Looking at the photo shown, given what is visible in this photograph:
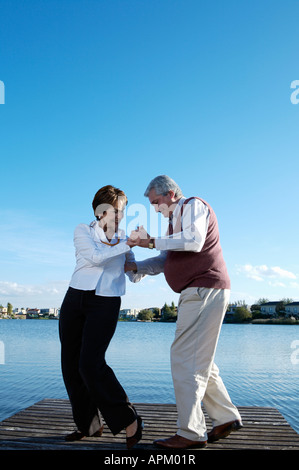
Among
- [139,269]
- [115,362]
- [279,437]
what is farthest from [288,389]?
[139,269]

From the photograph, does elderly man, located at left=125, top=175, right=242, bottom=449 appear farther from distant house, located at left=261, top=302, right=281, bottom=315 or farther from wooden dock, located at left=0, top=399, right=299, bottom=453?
distant house, located at left=261, top=302, right=281, bottom=315

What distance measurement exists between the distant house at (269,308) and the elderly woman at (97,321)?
3682 inches

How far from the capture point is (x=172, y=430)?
3.63 m

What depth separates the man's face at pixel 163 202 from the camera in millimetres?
3279

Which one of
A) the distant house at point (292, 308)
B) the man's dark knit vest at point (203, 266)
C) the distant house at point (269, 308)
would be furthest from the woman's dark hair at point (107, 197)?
the distant house at point (269, 308)

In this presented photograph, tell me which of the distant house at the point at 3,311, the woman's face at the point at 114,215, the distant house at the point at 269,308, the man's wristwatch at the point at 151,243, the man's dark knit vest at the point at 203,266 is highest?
the woman's face at the point at 114,215

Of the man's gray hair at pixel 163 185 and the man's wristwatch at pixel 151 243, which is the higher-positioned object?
the man's gray hair at pixel 163 185

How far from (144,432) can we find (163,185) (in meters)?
1.99

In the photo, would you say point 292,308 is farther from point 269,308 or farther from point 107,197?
point 107,197

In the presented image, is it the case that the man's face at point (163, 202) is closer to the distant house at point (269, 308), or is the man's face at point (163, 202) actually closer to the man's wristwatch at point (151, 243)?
the man's wristwatch at point (151, 243)

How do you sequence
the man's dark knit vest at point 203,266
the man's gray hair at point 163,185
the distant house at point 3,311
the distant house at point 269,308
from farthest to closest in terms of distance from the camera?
1. the distant house at point 3,311
2. the distant house at point 269,308
3. the man's gray hair at point 163,185
4. the man's dark knit vest at point 203,266

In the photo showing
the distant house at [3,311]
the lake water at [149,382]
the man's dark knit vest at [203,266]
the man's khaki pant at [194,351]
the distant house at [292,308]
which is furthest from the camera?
the distant house at [3,311]

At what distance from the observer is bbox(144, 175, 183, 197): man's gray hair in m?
3.27

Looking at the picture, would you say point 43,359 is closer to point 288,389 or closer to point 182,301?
point 288,389
